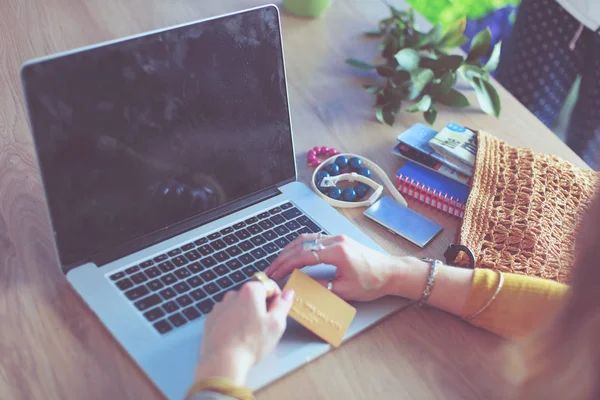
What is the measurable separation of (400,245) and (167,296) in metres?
0.38

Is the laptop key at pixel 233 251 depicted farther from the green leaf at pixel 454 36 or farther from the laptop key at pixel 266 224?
the green leaf at pixel 454 36

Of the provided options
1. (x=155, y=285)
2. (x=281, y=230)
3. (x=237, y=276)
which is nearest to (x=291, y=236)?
(x=281, y=230)

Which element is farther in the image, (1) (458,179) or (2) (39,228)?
(1) (458,179)

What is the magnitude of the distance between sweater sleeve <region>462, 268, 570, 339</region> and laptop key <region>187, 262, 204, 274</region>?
1.23 ft

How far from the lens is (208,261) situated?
0.88 meters

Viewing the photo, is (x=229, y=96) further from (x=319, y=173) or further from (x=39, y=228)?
(x=39, y=228)

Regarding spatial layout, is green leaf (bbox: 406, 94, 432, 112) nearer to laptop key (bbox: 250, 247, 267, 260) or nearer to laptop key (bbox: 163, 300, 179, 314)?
laptop key (bbox: 250, 247, 267, 260)

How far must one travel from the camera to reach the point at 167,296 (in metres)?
0.83

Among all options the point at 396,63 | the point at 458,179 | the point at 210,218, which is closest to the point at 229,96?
the point at 210,218

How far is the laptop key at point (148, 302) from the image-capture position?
2.66 ft

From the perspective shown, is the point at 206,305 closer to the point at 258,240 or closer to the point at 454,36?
the point at 258,240

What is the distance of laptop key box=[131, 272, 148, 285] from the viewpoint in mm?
845

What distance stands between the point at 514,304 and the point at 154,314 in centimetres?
49

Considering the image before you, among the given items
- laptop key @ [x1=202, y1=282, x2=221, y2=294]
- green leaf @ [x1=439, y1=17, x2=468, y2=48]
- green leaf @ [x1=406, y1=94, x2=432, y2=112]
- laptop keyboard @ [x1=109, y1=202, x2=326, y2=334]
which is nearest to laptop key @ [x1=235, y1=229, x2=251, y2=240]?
laptop keyboard @ [x1=109, y1=202, x2=326, y2=334]
